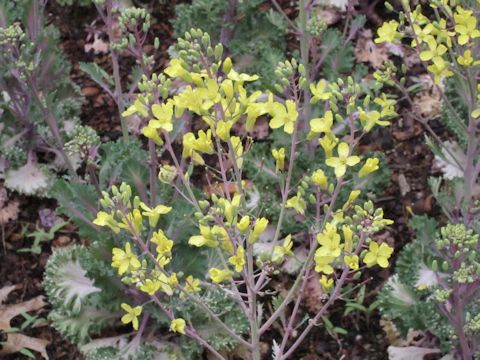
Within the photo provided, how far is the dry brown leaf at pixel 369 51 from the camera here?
14.4 ft

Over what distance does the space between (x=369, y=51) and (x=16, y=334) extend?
2.46 m

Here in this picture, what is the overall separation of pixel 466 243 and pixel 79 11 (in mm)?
3078

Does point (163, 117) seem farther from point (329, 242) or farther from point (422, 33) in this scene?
point (422, 33)

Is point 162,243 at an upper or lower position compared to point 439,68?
lower

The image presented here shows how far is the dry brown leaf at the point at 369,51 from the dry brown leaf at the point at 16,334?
7.31 ft

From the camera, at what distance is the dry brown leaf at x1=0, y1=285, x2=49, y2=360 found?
342 cm

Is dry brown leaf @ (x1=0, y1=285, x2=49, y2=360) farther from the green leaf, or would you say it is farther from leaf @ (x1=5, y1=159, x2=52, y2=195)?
leaf @ (x1=5, y1=159, x2=52, y2=195)

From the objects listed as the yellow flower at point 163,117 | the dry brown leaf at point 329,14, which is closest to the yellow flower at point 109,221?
the yellow flower at point 163,117

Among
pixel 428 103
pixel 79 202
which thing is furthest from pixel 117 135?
pixel 428 103

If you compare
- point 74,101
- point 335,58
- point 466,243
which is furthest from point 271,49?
point 466,243

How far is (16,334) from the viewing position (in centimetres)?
345

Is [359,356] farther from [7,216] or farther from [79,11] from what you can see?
[79,11]

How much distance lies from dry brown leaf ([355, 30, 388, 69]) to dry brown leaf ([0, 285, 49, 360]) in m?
2.23

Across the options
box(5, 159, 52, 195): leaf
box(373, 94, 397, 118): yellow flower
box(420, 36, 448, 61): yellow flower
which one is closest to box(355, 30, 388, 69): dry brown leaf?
box(420, 36, 448, 61): yellow flower
